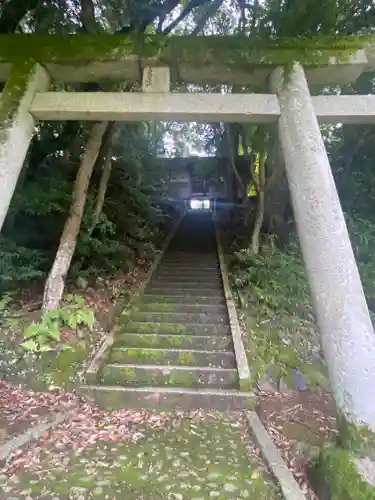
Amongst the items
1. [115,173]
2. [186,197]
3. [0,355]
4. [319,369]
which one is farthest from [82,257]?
[186,197]

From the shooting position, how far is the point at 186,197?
100ft

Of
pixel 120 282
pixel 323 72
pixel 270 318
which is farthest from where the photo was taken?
pixel 120 282

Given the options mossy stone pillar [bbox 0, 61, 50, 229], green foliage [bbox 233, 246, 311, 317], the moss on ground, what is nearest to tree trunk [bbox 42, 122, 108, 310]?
mossy stone pillar [bbox 0, 61, 50, 229]

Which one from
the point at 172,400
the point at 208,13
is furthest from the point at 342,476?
the point at 208,13

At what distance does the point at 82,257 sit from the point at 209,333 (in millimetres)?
2940

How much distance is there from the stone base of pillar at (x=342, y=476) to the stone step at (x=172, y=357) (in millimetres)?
2524

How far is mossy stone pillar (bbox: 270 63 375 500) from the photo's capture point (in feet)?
10.4

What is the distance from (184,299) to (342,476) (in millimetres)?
5292

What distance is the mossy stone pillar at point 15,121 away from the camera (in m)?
4.18

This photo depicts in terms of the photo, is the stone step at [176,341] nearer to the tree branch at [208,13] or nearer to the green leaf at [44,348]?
the green leaf at [44,348]

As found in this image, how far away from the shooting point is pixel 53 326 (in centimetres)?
577

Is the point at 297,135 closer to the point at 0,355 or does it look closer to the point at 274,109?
the point at 274,109

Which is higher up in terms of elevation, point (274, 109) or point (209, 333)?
point (274, 109)

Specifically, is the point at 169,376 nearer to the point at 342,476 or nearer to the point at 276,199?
the point at 342,476
